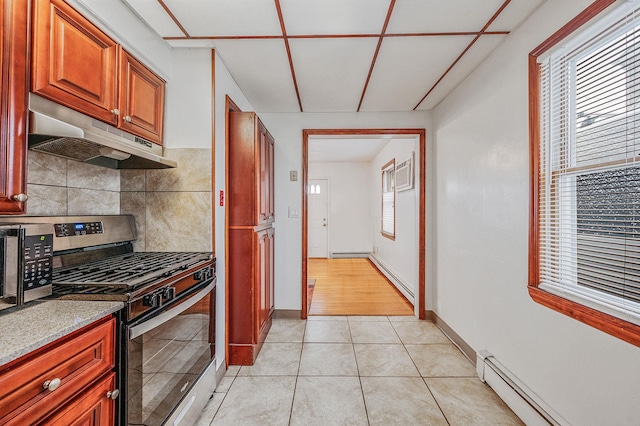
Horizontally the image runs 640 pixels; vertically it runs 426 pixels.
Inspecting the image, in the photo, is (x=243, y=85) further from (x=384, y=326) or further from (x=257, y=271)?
(x=384, y=326)

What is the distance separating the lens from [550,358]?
1.56 m

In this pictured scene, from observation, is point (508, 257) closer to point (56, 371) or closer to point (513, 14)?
point (513, 14)

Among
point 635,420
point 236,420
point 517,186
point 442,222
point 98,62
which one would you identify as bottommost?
point 236,420

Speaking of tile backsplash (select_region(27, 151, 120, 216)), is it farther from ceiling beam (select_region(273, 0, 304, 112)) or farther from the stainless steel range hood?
ceiling beam (select_region(273, 0, 304, 112))

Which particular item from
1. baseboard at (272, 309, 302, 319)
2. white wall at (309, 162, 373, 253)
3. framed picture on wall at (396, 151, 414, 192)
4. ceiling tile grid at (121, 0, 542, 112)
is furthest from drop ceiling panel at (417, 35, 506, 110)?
white wall at (309, 162, 373, 253)

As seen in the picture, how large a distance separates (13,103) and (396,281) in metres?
4.50

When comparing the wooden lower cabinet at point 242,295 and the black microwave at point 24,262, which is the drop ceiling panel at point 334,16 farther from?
the black microwave at point 24,262

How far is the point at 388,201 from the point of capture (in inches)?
218

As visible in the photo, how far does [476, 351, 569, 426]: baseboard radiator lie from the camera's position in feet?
5.05

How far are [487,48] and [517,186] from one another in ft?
3.24

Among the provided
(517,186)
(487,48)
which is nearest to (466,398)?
(517,186)

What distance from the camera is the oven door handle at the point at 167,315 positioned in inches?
46.0

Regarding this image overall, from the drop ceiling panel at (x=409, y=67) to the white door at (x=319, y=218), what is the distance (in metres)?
4.22

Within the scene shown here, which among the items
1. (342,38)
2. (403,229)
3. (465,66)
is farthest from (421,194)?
(342,38)
